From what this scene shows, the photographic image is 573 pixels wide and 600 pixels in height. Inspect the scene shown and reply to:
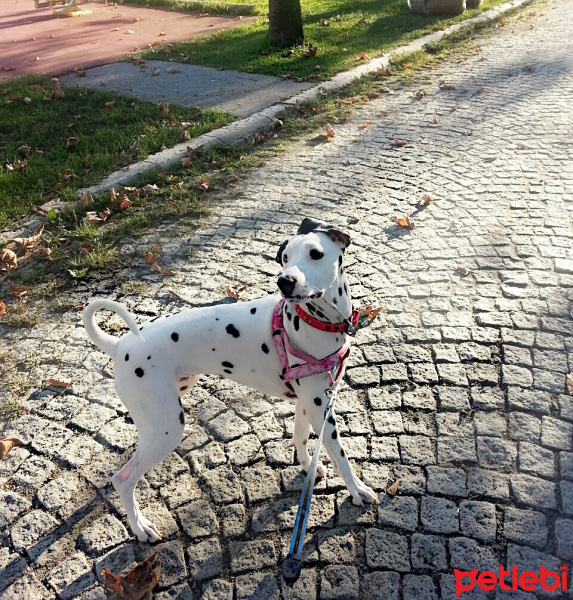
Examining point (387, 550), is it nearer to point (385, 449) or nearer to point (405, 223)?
point (385, 449)

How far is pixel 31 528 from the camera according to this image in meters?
2.91

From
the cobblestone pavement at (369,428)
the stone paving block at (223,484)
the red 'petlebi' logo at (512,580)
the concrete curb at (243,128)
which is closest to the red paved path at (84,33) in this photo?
the concrete curb at (243,128)

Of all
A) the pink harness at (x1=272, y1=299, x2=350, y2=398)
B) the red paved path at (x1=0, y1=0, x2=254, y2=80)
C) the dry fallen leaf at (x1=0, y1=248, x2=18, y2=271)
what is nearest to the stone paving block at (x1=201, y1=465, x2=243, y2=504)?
the pink harness at (x1=272, y1=299, x2=350, y2=398)

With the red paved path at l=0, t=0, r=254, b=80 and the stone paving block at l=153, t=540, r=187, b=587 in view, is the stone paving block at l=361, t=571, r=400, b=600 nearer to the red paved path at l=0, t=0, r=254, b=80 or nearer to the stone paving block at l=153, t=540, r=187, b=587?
the stone paving block at l=153, t=540, r=187, b=587

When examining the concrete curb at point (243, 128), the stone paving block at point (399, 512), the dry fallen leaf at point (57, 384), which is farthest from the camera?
the concrete curb at point (243, 128)

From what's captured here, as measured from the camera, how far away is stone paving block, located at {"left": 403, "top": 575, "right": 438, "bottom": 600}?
8.08 feet

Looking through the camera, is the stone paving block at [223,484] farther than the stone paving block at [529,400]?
No

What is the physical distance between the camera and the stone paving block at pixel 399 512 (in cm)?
278

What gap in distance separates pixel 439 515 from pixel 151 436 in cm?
155

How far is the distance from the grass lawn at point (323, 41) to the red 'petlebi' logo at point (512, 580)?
8.26 m

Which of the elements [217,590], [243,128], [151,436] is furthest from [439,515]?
[243,128]

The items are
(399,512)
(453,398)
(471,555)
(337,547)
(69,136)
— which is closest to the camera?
(471,555)

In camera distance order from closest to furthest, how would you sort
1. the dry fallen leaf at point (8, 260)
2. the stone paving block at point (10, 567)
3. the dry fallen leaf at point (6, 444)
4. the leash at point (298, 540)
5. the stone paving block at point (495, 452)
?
the leash at point (298, 540), the stone paving block at point (10, 567), the stone paving block at point (495, 452), the dry fallen leaf at point (6, 444), the dry fallen leaf at point (8, 260)

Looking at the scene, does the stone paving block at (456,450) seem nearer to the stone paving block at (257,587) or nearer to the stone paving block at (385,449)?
the stone paving block at (385,449)
